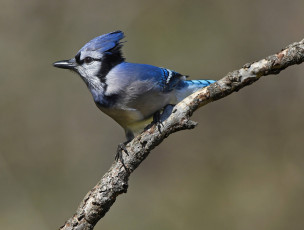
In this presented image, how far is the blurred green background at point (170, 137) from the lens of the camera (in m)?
3.92

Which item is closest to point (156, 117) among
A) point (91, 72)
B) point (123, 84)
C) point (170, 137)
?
point (123, 84)

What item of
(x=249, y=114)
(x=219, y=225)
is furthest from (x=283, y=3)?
(x=219, y=225)

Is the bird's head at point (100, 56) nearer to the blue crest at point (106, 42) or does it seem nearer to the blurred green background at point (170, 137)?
the blue crest at point (106, 42)

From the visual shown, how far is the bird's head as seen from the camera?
2729mm

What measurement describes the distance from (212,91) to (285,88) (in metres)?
2.42

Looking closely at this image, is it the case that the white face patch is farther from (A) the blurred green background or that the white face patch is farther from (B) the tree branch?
(A) the blurred green background

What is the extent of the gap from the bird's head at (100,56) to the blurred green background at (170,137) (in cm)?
159

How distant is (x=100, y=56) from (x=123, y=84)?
0.29 m

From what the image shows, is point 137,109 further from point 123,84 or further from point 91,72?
point 91,72

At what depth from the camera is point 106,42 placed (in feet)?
8.96

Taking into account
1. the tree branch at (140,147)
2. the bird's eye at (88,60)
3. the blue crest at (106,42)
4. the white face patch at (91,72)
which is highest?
the blue crest at (106,42)

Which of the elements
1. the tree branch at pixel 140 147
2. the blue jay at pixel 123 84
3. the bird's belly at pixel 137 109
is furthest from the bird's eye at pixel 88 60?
the tree branch at pixel 140 147

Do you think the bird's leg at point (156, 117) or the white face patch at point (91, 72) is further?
the white face patch at point (91, 72)

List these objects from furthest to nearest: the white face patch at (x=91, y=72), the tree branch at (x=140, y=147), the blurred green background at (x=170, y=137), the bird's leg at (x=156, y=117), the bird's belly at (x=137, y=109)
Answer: the blurred green background at (x=170, y=137), the white face patch at (x=91, y=72), the bird's belly at (x=137, y=109), the bird's leg at (x=156, y=117), the tree branch at (x=140, y=147)
